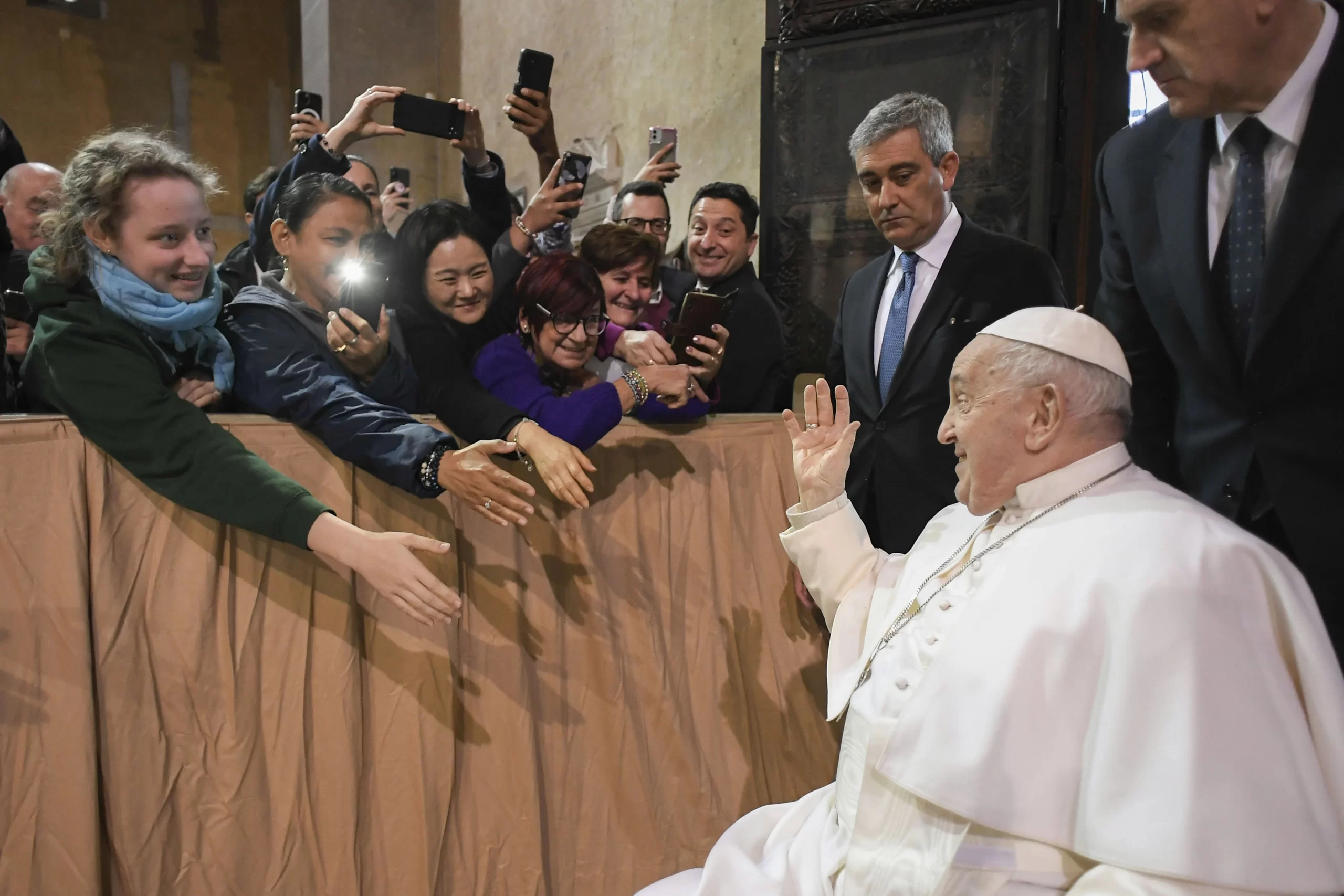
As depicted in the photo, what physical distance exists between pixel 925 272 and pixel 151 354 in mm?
2030

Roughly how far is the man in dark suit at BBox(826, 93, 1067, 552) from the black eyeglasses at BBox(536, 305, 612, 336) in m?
0.77

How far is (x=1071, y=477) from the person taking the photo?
1.68 meters

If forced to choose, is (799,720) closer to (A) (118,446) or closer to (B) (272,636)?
(B) (272,636)

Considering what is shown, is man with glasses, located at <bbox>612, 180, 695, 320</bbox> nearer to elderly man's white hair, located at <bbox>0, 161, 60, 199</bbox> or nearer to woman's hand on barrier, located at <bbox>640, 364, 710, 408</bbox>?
woman's hand on barrier, located at <bbox>640, 364, 710, 408</bbox>

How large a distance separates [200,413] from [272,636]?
57cm

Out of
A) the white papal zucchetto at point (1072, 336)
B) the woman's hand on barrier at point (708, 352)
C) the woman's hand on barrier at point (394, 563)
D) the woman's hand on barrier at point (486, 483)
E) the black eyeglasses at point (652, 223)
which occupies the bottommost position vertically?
the woman's hand on barrier at point (394, 563)

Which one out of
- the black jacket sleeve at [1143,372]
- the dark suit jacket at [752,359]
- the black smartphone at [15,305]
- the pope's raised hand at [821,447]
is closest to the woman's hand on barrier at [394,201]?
the dark suit jacket at [752,359]

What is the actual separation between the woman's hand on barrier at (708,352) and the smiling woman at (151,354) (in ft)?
3.55

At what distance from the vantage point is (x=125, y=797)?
223cm

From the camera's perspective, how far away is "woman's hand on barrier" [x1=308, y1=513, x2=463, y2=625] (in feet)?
6.84

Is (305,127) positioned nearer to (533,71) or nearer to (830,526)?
(533,71)

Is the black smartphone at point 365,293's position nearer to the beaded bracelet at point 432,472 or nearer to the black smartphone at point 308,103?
the beaded bracelet at point 432,472

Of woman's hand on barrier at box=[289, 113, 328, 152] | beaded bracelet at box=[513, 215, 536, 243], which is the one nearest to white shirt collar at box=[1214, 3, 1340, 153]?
beaded bracelet at box=[513, 215, 536, 243]

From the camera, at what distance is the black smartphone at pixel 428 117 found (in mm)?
3316
